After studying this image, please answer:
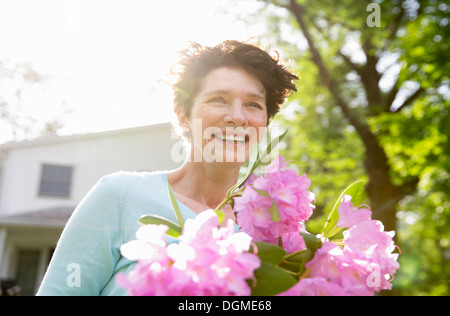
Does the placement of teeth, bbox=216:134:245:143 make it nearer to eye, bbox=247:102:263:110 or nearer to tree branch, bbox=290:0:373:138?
eye, bbox=247:102:263:110

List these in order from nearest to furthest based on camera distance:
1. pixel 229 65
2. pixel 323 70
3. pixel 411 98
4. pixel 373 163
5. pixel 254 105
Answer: pixel 254 105, pixel 229 65, pixel 323 70, pixel 373 163, pixel 411 98

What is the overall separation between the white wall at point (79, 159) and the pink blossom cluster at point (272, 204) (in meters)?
14.7

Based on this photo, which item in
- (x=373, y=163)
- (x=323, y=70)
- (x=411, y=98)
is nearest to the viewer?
(x=323, y=70)

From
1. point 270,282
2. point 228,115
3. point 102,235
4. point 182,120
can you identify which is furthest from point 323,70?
point 270,282

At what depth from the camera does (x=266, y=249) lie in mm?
708

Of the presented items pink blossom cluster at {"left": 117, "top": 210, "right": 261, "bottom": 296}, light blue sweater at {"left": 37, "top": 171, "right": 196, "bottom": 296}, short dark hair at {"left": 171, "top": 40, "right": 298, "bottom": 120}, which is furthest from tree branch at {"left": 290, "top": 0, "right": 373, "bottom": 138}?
pink blossom cluster at {"left": 117, "top": 210, "right": 261, "bottom": 296}

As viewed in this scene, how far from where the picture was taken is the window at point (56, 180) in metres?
16.0

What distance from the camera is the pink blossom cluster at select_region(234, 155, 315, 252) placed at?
29.7 inches

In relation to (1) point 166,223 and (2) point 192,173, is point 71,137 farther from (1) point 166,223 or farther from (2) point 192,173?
(1) point 166,223

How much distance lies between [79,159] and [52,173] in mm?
1138

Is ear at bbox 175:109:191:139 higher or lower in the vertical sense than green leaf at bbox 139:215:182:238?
higher

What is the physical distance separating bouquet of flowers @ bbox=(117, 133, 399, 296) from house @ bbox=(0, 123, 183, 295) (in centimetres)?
1450

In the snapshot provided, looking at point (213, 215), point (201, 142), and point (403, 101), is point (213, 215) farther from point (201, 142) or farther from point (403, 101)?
point (403, 101)

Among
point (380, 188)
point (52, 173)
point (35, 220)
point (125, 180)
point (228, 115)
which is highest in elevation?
point (52, 173)
